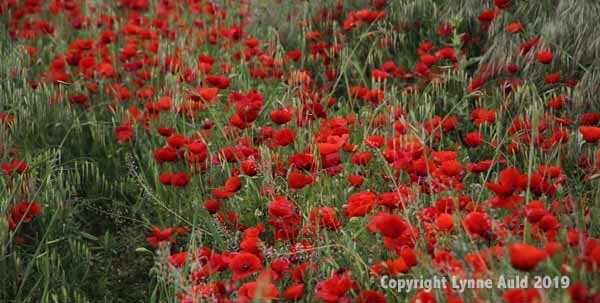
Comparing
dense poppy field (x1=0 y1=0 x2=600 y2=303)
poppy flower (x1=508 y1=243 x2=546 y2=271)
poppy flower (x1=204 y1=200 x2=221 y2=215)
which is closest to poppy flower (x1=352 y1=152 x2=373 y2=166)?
dense poppy field (x1=0 y1=0 x2=600 y2=303)

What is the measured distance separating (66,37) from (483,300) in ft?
12.6

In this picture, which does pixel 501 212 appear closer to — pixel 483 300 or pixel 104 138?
pixel 483 300

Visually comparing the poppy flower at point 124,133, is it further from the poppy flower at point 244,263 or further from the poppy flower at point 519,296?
the poppy flower at point 519,296

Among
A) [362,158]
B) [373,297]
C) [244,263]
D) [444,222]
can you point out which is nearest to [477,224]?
[444,222]

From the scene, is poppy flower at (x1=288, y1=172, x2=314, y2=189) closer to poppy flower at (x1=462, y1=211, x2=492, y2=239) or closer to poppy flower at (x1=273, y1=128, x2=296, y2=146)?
poppy flower at (x1=273, y1=128, x2=296, y2=146)

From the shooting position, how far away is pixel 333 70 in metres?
3.58

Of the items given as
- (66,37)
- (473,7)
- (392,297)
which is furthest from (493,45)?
(66,37)

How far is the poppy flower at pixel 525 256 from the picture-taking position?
1235mm

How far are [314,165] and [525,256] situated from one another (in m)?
1.31

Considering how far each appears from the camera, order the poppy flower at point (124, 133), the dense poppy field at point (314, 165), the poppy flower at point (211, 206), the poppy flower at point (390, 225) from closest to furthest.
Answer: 1. the poppy flower at point (390, 225)
2. the dense poppy field at point (314, 165)
3. the poppy flower at point (211, 206)
4. the poppy flower at point (124, 133)

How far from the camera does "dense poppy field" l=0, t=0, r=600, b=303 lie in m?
1.65

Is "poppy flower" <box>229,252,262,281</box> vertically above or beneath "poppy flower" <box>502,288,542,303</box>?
beneath

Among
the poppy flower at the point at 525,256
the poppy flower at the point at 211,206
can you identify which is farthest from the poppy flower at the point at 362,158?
the poppy flower at the point at 525,256

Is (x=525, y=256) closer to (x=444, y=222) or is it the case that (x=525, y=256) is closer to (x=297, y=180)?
(x=444, y=222)
